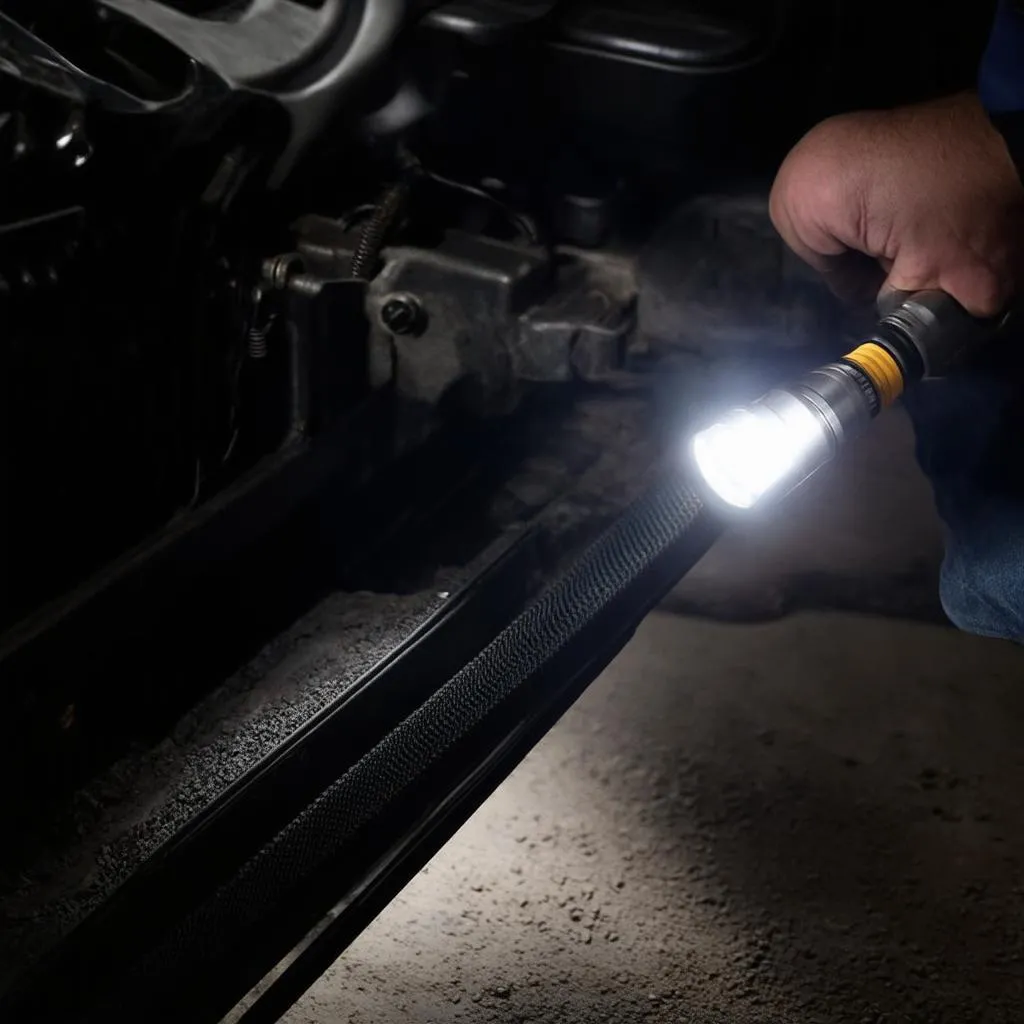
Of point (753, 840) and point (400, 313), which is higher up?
point (400, 313)

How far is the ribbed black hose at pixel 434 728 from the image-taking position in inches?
28.1

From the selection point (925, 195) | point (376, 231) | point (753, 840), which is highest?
point (925, 195)

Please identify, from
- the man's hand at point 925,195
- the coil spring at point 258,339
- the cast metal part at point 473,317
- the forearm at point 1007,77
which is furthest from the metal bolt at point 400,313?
the forearm at point 1007,77

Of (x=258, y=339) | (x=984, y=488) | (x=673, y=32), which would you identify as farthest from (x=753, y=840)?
(x=673, y=32)

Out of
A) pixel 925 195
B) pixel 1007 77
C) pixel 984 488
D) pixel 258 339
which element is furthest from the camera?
pixel 258 339

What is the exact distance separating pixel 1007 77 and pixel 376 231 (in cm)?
60

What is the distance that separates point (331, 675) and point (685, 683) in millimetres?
446

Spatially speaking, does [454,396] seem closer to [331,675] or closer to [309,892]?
[331,675]

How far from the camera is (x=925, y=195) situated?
3.01 feet

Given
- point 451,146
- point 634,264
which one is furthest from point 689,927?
point 451,146

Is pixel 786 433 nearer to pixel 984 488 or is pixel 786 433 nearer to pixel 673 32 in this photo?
pixel 984 488

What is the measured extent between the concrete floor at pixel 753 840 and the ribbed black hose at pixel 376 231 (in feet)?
1.67

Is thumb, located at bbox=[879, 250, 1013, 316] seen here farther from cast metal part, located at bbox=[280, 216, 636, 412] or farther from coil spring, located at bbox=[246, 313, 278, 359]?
coil spring, located at bbox=[246, 313, 278, 359]

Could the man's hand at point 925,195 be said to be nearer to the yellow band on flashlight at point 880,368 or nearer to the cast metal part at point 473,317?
the yellow band on flashlight at point 880,368
